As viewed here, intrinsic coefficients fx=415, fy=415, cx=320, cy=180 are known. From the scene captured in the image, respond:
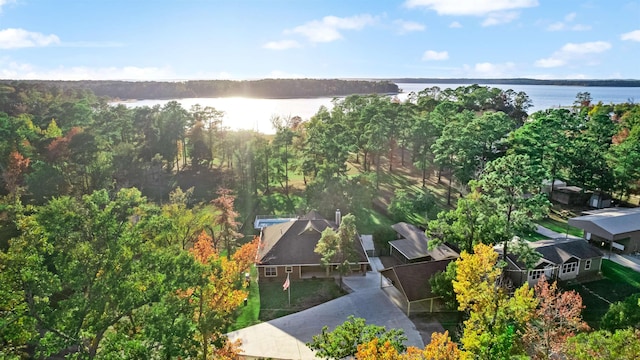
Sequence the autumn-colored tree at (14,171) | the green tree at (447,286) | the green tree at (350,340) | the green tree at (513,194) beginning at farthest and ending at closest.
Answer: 1. the autumn-colored tree at (14,171)
2. the green tree at (447,286)
3. the green tree at (513,194)
4. the green tree at (350,340)

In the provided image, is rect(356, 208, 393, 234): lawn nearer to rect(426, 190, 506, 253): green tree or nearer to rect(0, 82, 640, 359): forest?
rect(0, 82, 640, 359): forest

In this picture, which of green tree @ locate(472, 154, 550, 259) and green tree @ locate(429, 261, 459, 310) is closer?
green tree @ locate(472, 154, 550, 259)

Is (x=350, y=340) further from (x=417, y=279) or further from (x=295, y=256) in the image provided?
(x=295, y=256)

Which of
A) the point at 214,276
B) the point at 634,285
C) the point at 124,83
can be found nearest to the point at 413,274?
the point at 214,276

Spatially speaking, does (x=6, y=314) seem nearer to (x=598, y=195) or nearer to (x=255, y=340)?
(x=255, y=340)

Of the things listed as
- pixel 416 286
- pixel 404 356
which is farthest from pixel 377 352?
pixel 416 286

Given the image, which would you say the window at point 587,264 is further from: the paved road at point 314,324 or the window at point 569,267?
the paved road at point 314,324

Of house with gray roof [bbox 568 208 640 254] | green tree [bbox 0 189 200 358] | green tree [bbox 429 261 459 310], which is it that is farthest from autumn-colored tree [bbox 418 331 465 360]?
house with gray roof [bbox 568 208 640 254]

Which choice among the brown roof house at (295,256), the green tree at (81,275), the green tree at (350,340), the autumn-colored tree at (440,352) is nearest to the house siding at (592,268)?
the brown roof house at (295,256)

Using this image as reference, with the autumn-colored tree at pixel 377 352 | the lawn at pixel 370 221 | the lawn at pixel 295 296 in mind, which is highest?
the autumn-colored tree at pixel 377 352
